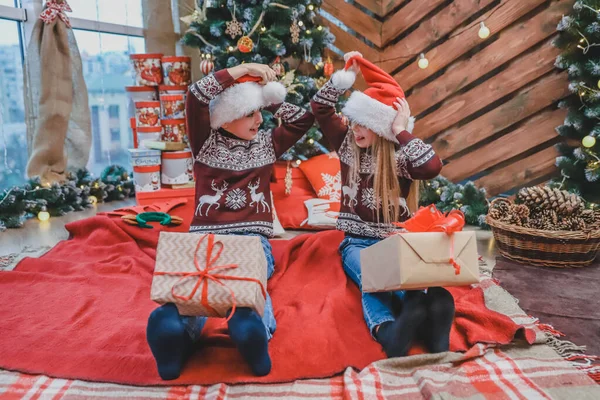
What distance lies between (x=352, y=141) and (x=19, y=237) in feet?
6.44

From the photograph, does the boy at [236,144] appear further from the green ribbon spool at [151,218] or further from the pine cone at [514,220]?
the pine cone at [514,220]

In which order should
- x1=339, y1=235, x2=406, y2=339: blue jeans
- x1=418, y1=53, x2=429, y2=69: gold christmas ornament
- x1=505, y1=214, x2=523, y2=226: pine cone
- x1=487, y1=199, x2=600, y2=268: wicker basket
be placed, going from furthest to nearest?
x1=418, y1=53, x2=429, y2=69: gold christmas ornament
x1=505, y1=214, x2=523, y2=226: pine cone
x1=487, y1=199, x2=600, y2=268: wicker basket
x1=339, y1=235, x2=406, y2=339: blue jeans

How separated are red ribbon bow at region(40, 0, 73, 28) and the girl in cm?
206

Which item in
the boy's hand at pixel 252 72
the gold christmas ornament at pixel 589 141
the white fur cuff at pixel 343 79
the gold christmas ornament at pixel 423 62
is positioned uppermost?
the gold christmas ornament at pixel 423 62

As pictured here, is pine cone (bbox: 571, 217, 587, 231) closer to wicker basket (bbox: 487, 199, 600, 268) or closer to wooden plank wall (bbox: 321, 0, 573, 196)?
wicker basket (bbox: 487, 199, 600, 268)

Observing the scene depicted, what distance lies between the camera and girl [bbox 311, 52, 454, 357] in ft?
5.61

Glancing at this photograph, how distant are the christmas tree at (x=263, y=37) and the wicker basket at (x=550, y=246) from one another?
123 centimetres

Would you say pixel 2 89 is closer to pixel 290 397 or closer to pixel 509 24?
pixel 290 397

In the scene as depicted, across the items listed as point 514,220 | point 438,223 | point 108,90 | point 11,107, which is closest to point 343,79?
point 438,223

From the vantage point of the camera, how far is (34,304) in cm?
179

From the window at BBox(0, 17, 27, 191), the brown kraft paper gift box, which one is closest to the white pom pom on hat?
the brown kraft paper gift box

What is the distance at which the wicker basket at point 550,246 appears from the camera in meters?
2.26

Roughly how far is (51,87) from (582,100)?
321 cm

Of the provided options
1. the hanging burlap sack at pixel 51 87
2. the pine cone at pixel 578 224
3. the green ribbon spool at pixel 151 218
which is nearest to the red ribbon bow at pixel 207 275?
the green ribbon spool at pixel 151 218
